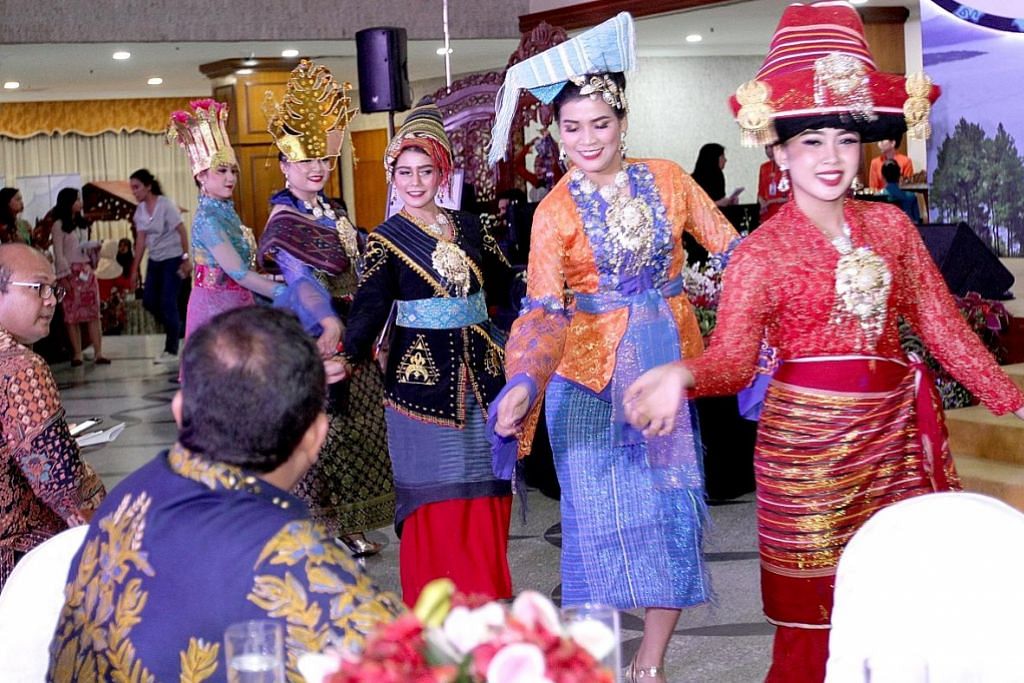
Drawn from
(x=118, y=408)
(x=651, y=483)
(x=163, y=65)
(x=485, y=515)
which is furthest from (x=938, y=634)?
(x=163, y=65)

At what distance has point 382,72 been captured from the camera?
6773 mm

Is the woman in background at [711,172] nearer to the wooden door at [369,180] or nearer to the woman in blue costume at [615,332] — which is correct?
the woman in blue costume at [615,332]

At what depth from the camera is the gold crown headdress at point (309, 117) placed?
5387 mm

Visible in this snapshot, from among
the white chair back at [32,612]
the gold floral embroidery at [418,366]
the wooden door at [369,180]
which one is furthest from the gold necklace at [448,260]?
the wooden door at [369,180]

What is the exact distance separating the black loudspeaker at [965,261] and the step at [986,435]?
1.67 ft

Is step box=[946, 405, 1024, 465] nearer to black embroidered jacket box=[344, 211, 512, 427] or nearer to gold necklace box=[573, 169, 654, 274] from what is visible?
black embroidered jacket box=[344, 211, 512, 427]

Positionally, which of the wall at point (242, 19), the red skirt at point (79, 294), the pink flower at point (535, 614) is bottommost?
the red skirt at point (79, 294)

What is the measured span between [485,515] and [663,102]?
536 inches

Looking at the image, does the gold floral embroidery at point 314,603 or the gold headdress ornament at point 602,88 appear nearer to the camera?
the gold floral embroidery at point 314,603

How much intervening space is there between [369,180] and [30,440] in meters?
18.3

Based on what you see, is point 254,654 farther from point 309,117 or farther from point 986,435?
point 986,435

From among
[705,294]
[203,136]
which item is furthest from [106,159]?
[705,294]

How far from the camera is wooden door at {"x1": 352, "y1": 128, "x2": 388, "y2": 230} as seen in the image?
20.9 meters

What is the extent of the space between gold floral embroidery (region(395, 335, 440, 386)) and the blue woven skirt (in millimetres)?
724
